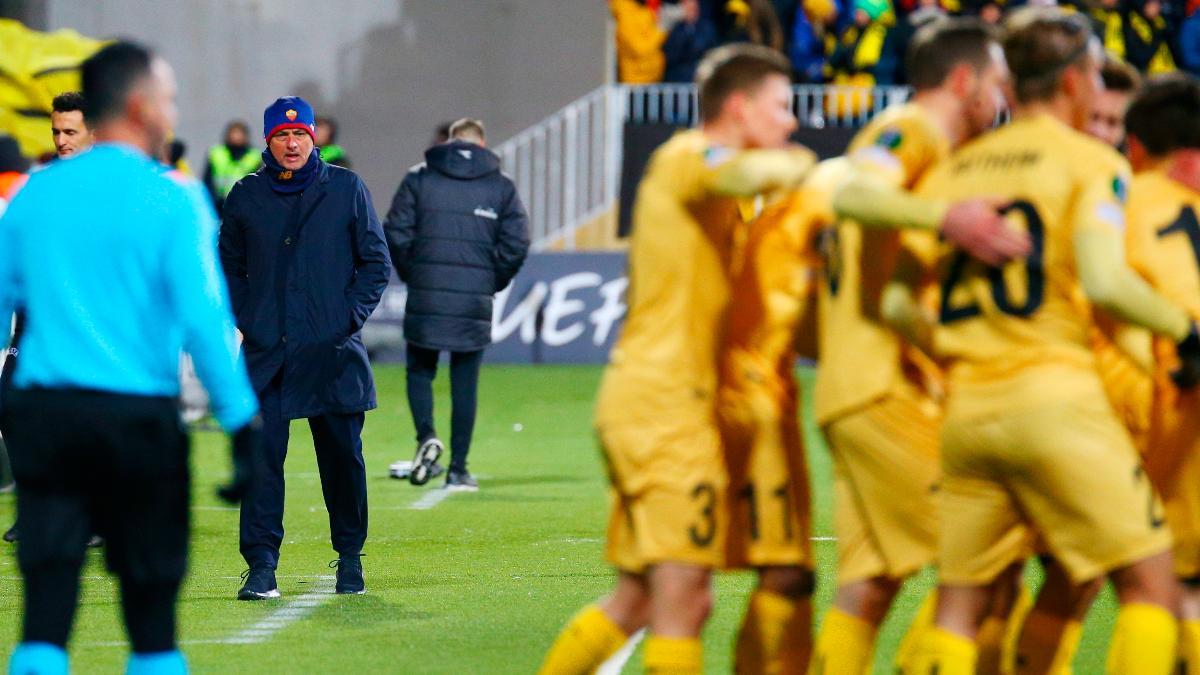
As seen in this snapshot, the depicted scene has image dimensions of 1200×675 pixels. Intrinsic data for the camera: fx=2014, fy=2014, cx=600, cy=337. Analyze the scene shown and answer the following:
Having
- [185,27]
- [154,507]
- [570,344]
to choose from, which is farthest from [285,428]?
[185,27]

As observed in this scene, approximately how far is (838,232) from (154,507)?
6.49 feet

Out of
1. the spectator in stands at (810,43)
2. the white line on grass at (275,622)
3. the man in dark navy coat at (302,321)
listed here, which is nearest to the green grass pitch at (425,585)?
the white line on grass at (275,622)

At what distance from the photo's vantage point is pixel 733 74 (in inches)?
213

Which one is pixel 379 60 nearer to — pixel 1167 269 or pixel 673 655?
pixel 1167 269

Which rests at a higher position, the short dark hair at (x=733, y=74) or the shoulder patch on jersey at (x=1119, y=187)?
the short dark hair at (x=733, y=74)

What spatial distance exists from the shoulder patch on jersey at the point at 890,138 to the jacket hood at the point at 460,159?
780cm

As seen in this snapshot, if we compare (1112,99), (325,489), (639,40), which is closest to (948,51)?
(1112,99)

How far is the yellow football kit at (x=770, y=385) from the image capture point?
18.1 feet

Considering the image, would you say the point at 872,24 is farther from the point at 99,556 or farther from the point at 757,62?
the point at 757,62

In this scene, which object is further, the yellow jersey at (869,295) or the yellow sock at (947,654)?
the yellow jersey at (869,295)

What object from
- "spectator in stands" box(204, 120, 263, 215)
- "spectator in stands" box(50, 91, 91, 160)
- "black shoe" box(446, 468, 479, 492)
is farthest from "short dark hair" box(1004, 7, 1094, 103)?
"spectator in stands" box(204, 120, 263, 215)

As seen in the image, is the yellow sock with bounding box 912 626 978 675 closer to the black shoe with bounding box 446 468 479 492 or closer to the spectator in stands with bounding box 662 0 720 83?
the black shoe with bounding box 446 468 479 492

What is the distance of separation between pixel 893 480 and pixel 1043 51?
46.7 inches

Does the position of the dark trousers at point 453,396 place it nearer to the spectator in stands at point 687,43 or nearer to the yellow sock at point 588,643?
the yellow sock at point 588,643
